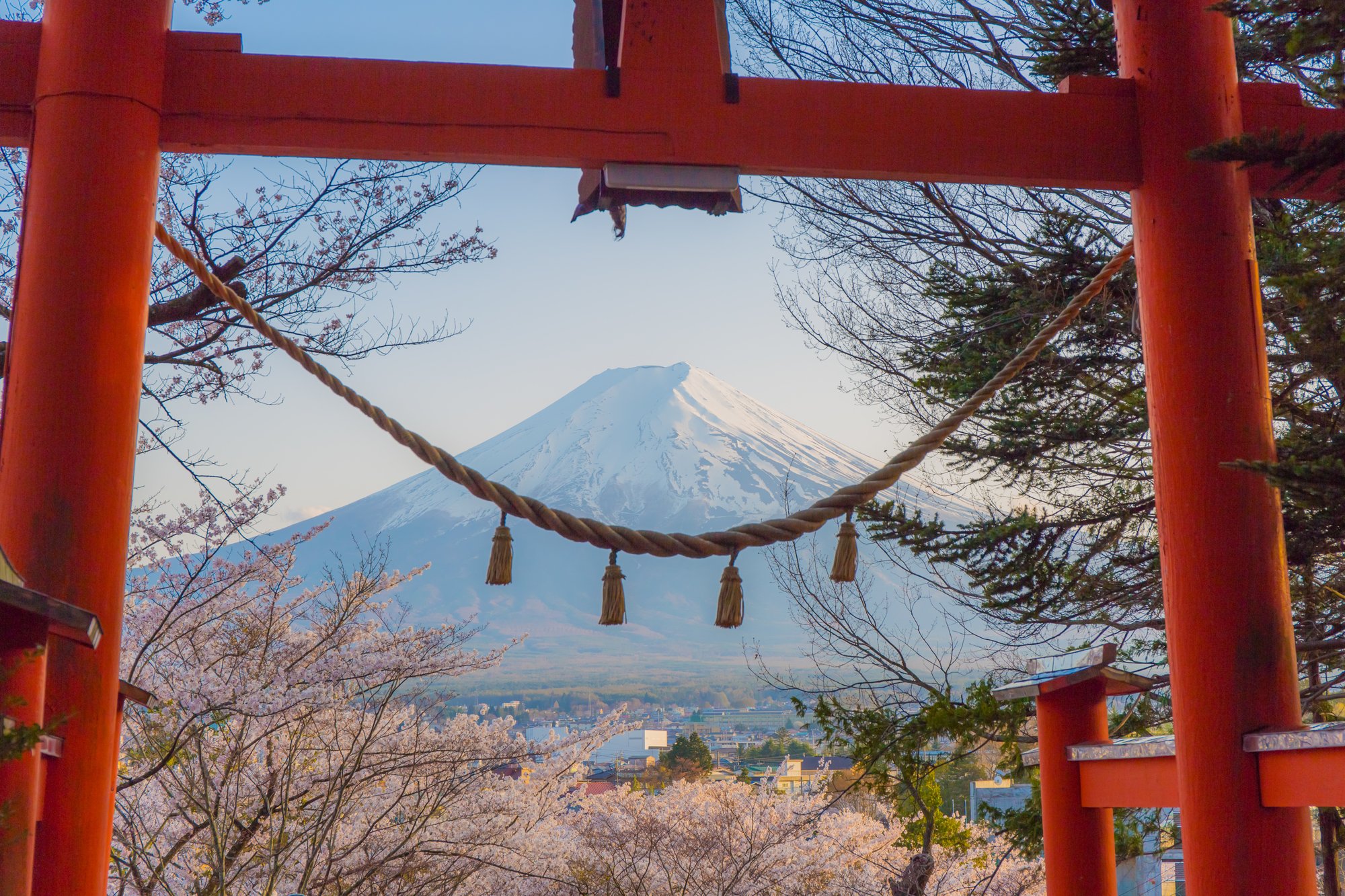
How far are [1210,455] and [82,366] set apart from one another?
5.76 feet

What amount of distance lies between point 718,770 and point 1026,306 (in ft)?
22.5

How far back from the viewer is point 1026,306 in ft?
15.0

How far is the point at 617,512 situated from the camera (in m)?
36.2

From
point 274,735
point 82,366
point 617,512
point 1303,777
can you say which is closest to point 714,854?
point 274,735

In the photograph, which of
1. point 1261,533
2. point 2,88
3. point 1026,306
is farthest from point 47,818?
point 1026,306

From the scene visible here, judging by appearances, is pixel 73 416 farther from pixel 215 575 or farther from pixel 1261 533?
pixel 215 575

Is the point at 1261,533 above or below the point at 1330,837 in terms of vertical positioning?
above

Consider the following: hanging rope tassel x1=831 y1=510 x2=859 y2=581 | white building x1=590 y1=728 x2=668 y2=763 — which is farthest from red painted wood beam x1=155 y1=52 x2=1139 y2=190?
white building x1=590 y1=728 x2=668 y2=763

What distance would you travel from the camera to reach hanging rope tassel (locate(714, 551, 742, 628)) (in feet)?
5.54

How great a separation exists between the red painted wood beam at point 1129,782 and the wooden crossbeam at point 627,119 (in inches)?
40.3

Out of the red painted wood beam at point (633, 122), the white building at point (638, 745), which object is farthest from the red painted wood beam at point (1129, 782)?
the white building at point (638, 745)

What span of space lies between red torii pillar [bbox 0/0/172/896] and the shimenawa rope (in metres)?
0.17

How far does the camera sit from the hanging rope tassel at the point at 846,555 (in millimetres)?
1771

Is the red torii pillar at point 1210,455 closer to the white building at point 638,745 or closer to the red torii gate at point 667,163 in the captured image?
the red torii gate at point 667,163
